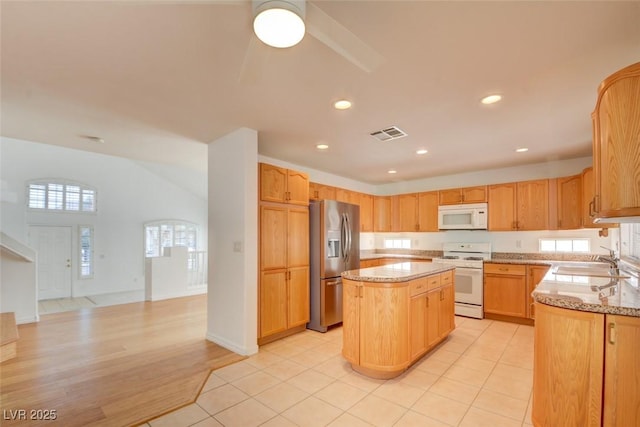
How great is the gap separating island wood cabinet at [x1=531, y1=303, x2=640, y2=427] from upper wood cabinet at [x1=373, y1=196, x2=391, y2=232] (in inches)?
177

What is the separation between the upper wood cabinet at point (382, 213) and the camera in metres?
6.41

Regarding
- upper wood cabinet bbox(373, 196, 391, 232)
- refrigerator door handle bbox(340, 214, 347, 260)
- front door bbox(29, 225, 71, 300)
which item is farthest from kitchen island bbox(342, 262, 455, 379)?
front door bbox(29, 225, 71, 300)

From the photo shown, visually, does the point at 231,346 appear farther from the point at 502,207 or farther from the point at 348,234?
the point at 502,207

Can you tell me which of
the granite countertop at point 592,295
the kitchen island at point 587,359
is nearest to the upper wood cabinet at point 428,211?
the granite countertop at point 592,295

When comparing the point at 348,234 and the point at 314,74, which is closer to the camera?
the point at 314,74

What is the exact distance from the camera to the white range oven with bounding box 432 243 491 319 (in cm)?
482

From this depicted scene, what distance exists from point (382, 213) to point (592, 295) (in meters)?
4.58

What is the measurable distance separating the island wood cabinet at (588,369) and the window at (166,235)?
8.98m

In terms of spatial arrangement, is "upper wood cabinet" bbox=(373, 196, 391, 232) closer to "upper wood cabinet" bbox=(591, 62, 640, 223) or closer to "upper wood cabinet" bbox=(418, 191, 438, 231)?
"upper wood cabinet" bbox=(418, 191, 438, 231)

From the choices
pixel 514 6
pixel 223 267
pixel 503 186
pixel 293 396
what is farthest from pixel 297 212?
pixel 503 186

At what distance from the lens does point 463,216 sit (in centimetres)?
534

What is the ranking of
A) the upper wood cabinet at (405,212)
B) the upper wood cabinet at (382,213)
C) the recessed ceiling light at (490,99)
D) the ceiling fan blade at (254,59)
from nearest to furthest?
the ceiling fan blade at (254,59) < the recessed ceiling light at (490,99) < the upper wood cabinet at (405,212) < the upper wood cabinet at (382,213)

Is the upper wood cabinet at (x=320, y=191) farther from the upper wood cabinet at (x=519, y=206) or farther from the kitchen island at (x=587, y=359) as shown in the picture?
the kitchen island at (x=587, y=359)

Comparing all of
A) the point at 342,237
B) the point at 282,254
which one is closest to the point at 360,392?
the point at 282,254
